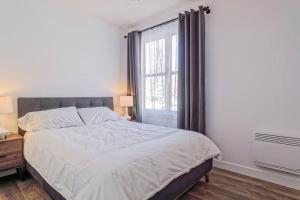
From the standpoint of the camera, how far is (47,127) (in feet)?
8.67

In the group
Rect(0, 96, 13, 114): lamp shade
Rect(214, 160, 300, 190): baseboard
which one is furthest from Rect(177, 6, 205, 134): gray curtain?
Rect(0, 96, 13, 114): lamp shade

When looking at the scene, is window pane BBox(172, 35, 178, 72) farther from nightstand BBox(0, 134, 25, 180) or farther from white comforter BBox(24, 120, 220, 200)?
nightstand BBox(0, 134, 25, 180)

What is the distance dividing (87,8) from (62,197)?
3048mm

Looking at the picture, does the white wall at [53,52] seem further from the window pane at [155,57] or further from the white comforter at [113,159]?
the white comforter at [113,159]

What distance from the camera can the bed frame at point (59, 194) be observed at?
1726mm

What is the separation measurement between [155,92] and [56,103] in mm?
1766

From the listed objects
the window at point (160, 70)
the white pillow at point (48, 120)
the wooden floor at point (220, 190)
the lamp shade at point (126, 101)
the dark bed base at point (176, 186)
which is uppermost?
the window at point (160, 70)

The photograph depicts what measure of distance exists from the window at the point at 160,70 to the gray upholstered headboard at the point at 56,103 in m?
0.85

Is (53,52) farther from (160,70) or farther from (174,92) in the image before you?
(174,92)

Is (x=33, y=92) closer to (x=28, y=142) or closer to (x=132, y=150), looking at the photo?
(x=28, y=142)

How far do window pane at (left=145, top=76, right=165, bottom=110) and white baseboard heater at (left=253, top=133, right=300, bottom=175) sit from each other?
1.72 metres

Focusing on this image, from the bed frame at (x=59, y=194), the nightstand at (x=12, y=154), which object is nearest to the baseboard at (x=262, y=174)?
the bed frame at (x=59, y=194)

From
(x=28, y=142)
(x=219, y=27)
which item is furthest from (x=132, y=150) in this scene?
(x=219, y=27)

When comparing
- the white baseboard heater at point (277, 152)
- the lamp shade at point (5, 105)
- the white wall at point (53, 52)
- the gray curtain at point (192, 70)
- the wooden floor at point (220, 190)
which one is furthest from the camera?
the gray curtain at point (192, 70)
